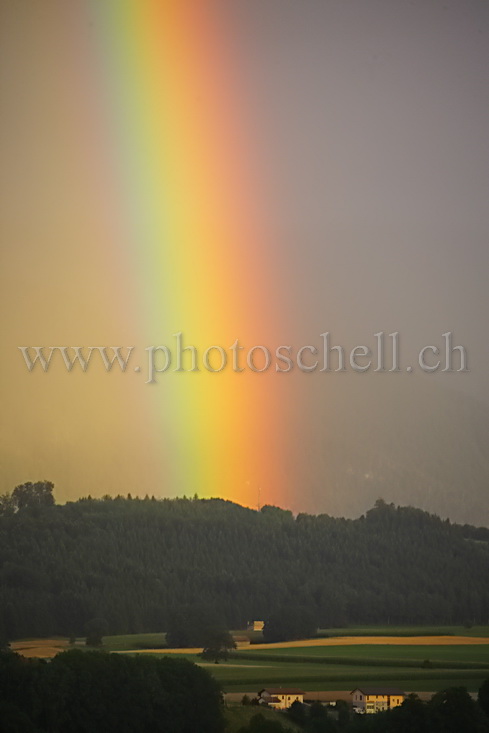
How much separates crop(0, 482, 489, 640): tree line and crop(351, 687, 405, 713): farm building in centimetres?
2680

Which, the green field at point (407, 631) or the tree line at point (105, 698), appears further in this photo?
the green field at point (407, 631)

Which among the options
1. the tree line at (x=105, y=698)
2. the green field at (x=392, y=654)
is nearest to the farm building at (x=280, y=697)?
the tree line at (x=105, y=698)

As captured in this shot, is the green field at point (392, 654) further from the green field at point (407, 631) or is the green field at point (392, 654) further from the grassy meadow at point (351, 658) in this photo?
the green field at point (407, 631)

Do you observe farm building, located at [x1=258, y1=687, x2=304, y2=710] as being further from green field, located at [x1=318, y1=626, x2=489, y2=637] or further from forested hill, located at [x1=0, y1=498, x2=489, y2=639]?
forested hill, located at [x1=0, y1=498, x2=489, y2=639]

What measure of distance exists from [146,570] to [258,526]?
12.0 meters

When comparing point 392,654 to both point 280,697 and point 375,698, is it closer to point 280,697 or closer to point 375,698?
point 375,698

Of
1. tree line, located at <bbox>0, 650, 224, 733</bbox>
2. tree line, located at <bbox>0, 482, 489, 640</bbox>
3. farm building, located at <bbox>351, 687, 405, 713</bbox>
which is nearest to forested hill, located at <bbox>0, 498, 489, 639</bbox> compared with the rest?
tree line, located at <bbox>0, 482, 489, 640</bbox>

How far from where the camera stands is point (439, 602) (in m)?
81.9

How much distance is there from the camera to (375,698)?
1660 inches

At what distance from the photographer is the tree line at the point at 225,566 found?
77.2m

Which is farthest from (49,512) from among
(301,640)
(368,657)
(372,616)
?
(368,657)

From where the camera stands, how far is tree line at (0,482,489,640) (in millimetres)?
77188

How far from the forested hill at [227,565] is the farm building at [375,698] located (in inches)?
1150

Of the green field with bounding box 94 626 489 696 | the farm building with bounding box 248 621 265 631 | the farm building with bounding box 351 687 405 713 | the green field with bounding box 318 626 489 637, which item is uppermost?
the farm building with bounding box 248 621 265 631
